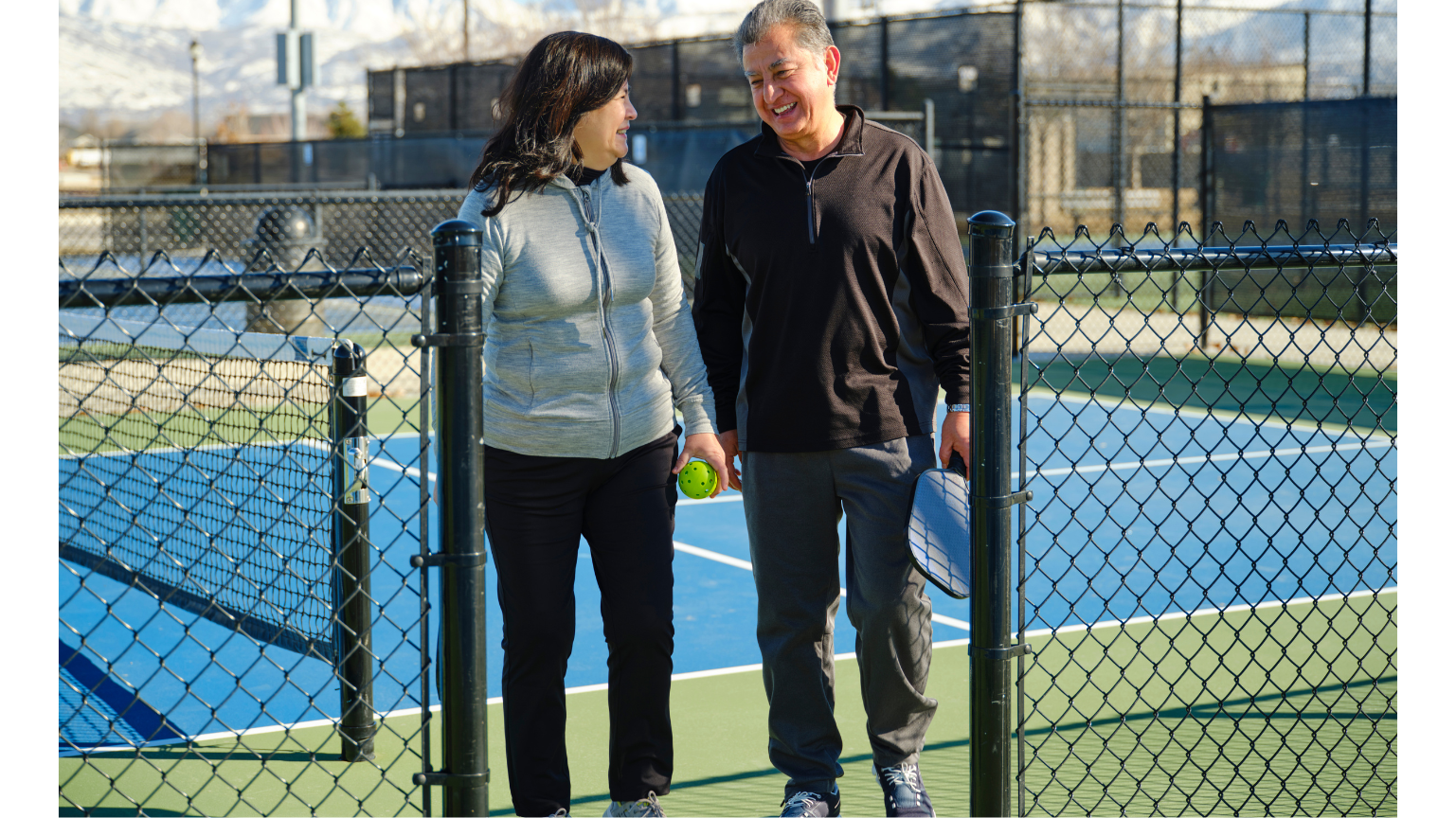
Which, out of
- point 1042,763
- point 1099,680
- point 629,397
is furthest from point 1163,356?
point 629,397

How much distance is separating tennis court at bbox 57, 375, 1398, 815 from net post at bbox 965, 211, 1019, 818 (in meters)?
0.40

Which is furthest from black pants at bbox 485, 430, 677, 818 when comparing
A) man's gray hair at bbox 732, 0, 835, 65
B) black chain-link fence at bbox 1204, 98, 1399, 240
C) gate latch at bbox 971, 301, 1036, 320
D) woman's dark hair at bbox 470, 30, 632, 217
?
black chain-link fence at bbox 1204, 98, 1399, 240

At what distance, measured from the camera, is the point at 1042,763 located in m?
4.21

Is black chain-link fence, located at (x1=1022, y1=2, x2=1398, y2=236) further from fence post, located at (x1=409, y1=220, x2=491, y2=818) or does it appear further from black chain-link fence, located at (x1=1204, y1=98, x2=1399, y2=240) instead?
fence post, located at (x1=409, y1=220, x2=491, y2=818)

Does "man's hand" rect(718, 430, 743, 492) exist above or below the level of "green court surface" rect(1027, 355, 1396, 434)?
above

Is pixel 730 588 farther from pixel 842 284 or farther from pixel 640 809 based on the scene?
pixel 842 284

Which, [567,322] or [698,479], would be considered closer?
[567,322]

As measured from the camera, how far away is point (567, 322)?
3322mm

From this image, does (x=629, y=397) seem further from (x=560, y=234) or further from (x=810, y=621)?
(x=810, y=621)

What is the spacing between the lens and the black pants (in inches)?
132

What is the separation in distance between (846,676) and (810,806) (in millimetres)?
1568

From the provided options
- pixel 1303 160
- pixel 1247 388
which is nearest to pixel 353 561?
pixel 1247 388

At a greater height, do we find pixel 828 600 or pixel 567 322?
pixel 567 322

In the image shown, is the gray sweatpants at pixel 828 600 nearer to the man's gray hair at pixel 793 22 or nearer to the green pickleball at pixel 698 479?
the green pickleball at pixel 698 479
